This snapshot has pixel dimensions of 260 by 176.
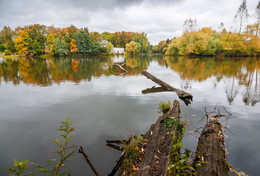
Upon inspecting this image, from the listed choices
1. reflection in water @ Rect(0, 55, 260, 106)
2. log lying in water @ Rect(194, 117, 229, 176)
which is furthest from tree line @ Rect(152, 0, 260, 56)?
log lying in water @ Rect(194, 117, 229, 176)

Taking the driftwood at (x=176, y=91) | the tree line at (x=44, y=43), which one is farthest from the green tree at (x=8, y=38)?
the driftwood at (x=176, y=91)

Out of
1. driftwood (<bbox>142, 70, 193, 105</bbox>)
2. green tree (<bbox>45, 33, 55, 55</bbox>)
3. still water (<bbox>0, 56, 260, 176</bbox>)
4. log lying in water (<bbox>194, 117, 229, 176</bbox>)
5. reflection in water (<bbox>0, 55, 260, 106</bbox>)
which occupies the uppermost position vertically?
green tree (<bbox>45, 33, 55, 55</bbox>)

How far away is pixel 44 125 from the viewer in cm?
634

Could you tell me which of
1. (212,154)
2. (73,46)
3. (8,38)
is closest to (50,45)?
(73,46)

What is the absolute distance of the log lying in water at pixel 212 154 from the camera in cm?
316

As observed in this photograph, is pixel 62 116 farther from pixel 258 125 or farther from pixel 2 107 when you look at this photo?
pixel 258 125

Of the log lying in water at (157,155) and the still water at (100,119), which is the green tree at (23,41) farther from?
the log lying in water at (157,155)

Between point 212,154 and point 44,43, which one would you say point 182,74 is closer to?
point 212,154

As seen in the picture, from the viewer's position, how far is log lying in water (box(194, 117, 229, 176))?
10.4ft

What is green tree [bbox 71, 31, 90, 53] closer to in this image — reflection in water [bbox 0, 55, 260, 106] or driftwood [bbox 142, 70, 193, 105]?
reflection in water [bbox 0, 55, 260, 106]

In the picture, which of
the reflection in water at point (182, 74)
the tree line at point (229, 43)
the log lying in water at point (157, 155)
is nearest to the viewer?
the log lying in water at point (157, 155)

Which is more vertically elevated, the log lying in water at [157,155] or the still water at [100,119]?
the log lying in water at [157,155]

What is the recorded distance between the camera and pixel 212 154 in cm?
363

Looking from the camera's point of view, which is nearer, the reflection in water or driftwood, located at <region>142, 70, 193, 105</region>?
driftwood, located at <region>142, 70, 193, 105</region>
